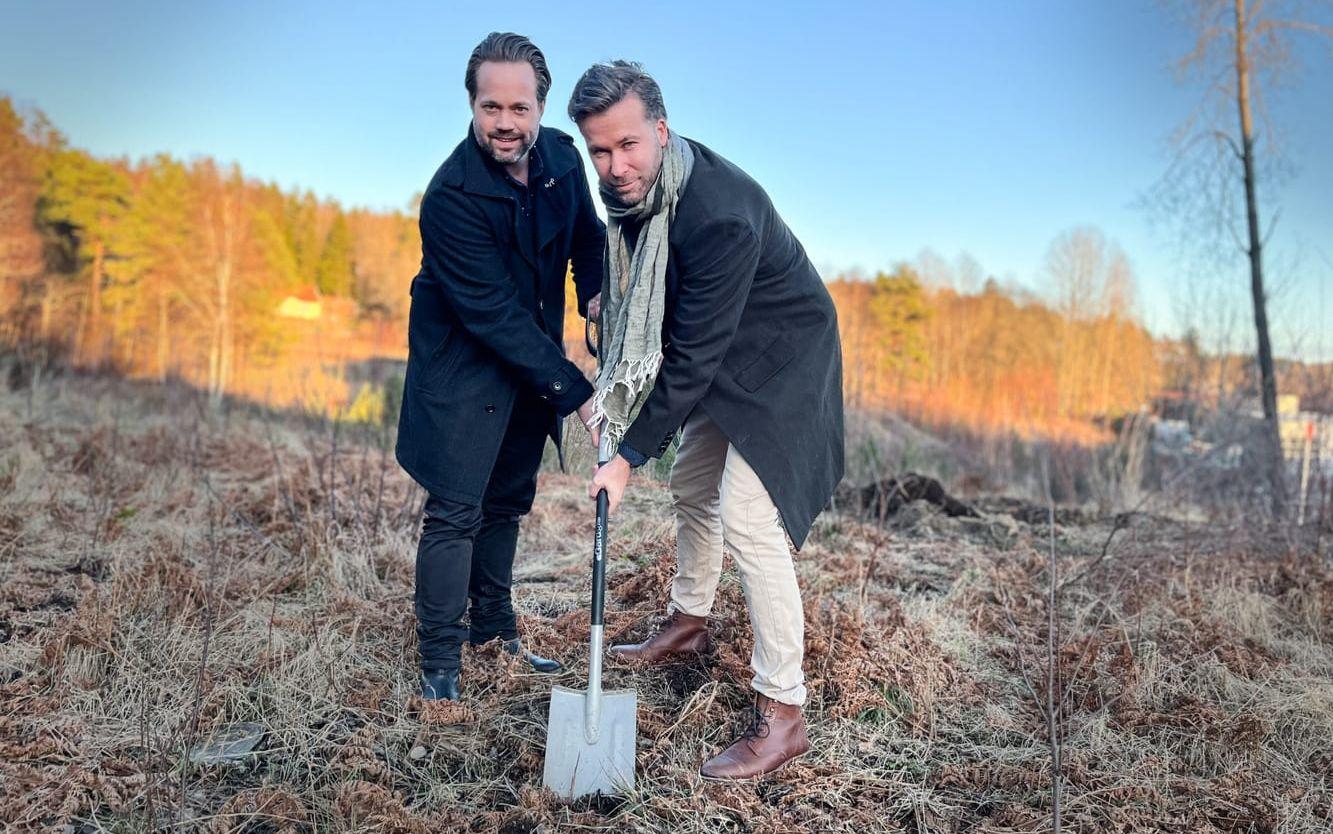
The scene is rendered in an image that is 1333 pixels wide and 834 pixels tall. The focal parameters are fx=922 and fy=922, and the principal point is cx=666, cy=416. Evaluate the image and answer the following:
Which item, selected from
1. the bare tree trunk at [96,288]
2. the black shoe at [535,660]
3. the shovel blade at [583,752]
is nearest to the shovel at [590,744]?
the shovel blade at [583,752]

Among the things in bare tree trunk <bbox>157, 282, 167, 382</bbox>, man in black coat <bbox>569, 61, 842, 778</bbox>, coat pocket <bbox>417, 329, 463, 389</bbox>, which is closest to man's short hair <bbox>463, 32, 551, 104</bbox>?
man in black coat <bbox>569, 61, 842, 778</bbox>

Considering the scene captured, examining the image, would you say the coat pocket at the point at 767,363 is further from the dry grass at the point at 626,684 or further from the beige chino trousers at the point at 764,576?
the dry grass at the point at 626,684

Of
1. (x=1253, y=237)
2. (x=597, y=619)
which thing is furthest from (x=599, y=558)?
(x=1253, y=237)

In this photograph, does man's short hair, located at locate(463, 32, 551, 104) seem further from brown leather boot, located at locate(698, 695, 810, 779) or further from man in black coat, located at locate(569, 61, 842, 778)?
brown leather boot, located at locate(698, 695, 810, 779)

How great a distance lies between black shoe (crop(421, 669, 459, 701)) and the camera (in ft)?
9.78

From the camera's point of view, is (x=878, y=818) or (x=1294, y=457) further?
(x=1294, y=457)

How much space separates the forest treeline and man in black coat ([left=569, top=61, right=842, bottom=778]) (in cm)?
400

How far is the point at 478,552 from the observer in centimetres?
327

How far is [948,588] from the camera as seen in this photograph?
4730mm

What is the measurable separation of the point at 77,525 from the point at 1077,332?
3834 centimetres

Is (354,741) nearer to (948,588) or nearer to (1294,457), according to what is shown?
(948,588)

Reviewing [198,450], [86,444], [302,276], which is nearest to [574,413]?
[198,450]

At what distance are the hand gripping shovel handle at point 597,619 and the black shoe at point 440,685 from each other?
0.55 metres

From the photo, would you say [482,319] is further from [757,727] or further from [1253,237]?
[1253,237]
